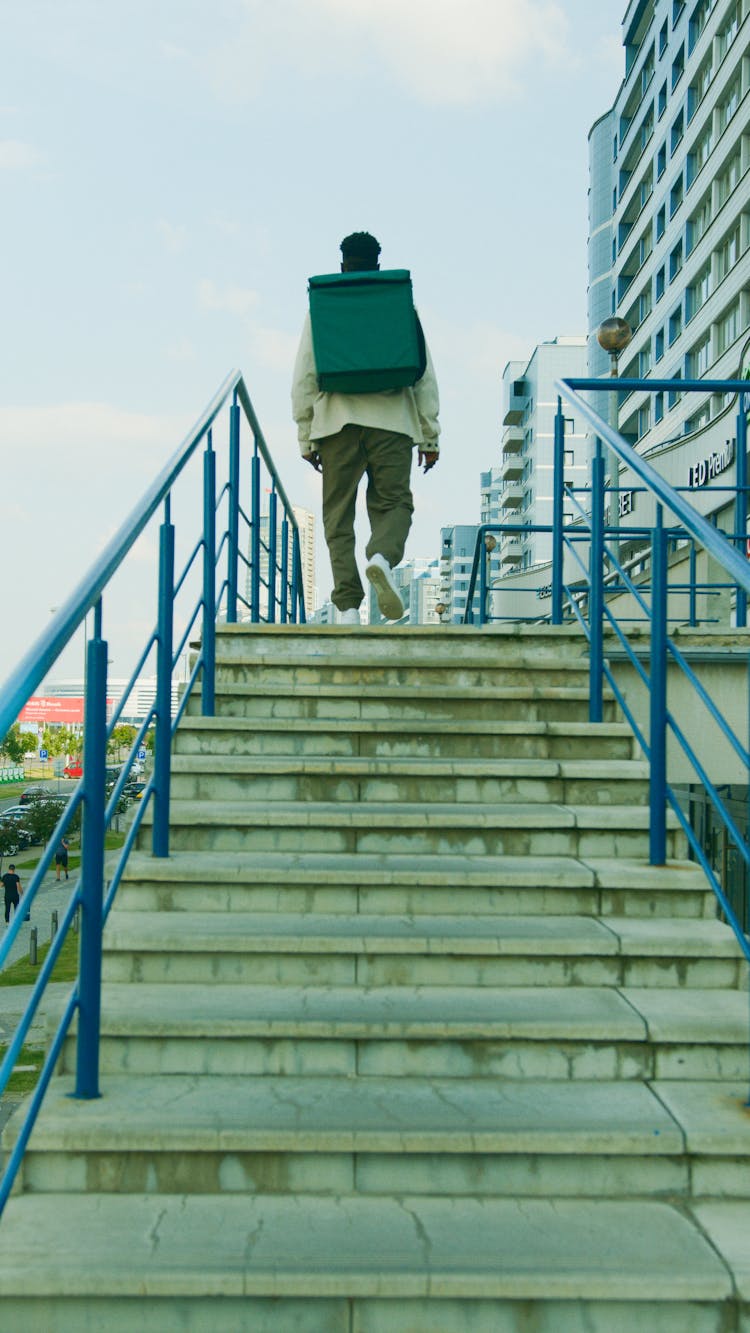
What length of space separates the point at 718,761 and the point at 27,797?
5822 centimetres

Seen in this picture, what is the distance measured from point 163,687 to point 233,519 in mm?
1979

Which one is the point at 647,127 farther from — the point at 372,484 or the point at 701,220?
the point at 372,484

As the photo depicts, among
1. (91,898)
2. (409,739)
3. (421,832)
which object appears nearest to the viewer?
(91,898)

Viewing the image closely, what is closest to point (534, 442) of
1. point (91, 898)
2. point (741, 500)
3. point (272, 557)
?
point (272, 557)

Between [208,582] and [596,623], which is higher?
[208,582]

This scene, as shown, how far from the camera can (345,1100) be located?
2674mm

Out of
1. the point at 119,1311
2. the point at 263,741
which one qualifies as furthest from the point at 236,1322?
the point at 263,741

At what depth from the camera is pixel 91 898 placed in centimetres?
267

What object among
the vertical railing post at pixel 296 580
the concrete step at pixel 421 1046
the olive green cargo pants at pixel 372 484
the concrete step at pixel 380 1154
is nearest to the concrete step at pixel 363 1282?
the concrete step at pixel 380 1154

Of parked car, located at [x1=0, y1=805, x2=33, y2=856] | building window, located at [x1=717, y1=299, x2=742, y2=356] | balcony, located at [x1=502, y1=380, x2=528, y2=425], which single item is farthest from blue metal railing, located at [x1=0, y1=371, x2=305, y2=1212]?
balcony, located at [x1=502, y1=380, x2=528, y2=425]

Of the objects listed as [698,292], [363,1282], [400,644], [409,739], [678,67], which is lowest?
[363,1282]

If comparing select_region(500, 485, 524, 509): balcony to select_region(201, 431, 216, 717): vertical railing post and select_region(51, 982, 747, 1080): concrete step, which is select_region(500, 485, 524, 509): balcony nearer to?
select_region(201, 431, 216, 717): vertical railing post

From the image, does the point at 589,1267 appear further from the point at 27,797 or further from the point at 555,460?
the point at 27,797

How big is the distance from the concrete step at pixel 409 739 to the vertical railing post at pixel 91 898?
1566 millimetres
